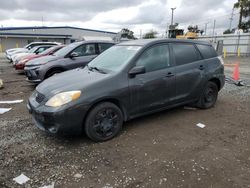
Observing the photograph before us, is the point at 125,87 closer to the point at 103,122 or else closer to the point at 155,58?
the point at 103,122

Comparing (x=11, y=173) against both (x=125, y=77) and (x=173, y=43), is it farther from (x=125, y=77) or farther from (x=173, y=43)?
(x=173, y=43)

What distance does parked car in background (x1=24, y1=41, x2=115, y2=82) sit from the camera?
7793 millimetres

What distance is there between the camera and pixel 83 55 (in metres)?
8.38

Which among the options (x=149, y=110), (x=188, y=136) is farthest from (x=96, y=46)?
(x=188, y=136)

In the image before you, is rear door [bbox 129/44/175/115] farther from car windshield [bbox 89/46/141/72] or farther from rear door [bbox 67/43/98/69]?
rear door [bbox 67/43/98/69]

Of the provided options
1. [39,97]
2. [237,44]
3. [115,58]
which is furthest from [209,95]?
[237,44]

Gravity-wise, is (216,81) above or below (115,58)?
below

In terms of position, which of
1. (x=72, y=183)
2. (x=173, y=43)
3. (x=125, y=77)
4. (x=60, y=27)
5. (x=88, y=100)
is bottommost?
(x=72, y=183)

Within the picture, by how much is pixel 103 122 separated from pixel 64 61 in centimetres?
473

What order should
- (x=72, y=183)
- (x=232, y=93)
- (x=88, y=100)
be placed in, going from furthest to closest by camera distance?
(x=232, y=93) → (x=88, y=100) → (x=72, y=183)

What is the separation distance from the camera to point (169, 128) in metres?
4.49

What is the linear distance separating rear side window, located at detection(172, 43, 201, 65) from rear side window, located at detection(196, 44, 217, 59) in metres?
0.18

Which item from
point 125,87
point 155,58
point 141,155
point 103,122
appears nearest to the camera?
point 141,155

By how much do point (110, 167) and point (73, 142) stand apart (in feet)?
3.37
